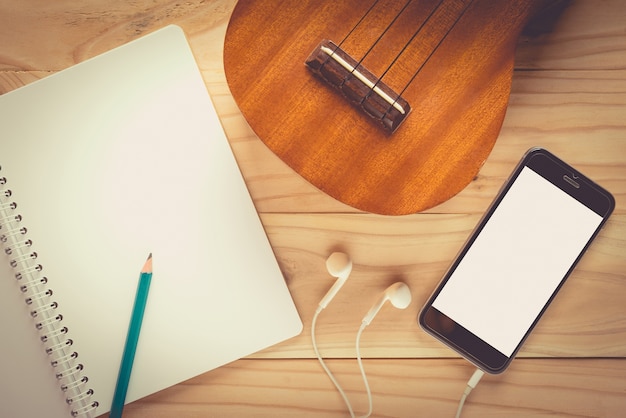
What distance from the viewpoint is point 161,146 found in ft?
2.36

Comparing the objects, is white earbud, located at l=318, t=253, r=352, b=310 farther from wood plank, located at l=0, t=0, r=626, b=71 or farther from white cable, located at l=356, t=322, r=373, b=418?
wood plank, located at l=0, t=0, r=626, b=71

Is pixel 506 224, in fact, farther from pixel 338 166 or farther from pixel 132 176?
pixel 132 176

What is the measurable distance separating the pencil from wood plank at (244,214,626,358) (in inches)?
7.2

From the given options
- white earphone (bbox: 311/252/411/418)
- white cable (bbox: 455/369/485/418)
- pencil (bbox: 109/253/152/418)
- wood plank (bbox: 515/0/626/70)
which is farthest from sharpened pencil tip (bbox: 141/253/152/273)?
wood plank (bbox: 515/0/626/70)

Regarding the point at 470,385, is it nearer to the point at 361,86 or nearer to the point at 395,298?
the point at 395,298

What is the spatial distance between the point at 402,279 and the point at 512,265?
0.49ft

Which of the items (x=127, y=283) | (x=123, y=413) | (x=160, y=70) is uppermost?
(x=160, y=70)

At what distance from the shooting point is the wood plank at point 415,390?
2.44 ft

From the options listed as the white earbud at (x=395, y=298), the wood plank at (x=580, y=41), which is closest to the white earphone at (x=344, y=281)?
the white earbud at (x=395, y=298)

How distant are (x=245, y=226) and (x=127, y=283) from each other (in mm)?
181

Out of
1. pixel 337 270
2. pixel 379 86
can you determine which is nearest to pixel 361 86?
pixel 379 86

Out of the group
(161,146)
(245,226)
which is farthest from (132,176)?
(245,226)

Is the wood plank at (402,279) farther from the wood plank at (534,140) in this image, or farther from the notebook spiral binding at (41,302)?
the notebook spiral binding at (41,302)

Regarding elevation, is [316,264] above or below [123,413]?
above
